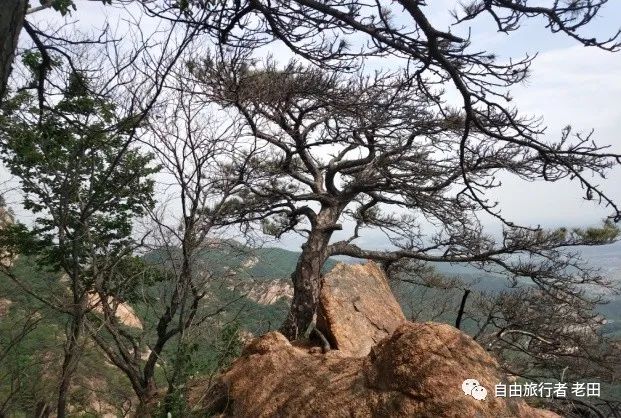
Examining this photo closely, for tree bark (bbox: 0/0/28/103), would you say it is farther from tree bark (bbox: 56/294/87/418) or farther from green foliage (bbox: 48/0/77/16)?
tree bark (bbox: 56/294/87/418)

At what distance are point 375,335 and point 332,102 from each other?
3.58m

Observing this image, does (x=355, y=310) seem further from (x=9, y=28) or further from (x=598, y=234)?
(x=9, y=28)

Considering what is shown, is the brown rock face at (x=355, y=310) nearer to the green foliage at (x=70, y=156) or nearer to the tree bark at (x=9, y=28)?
the green foliage at (x=70, y=156)

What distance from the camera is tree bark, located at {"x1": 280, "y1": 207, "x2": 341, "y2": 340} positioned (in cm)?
719

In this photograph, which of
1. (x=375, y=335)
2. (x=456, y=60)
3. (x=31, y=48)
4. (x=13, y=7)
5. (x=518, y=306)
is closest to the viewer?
(x=13, y=7)

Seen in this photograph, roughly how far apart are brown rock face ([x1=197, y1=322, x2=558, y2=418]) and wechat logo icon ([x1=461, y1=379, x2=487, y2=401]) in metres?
0.03

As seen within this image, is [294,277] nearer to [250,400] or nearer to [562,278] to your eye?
[250,400]

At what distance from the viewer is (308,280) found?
7391 millimetres

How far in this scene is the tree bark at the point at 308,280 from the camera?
7.19 metres

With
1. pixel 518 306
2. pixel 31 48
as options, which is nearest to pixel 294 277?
pixel 518 306

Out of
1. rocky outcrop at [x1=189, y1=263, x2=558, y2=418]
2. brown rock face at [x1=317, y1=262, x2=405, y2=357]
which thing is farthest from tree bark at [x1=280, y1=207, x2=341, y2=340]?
rocky outcrop at [x1=189, y1=263, x2=558, y2=418]

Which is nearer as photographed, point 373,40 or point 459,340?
point 373,40

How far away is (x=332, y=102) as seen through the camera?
21.7ft

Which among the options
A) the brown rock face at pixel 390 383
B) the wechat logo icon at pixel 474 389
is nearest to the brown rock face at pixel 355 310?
the brown rock face at pixel 390 383
